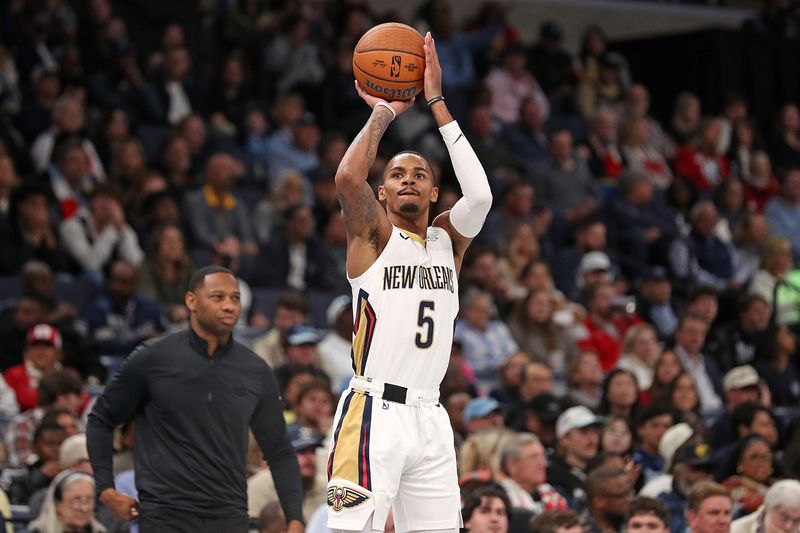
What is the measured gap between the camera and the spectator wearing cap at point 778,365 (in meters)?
12.7

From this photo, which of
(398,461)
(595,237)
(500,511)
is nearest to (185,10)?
(595,237)

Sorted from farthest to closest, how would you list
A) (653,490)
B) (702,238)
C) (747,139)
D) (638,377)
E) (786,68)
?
(786,68) → (747,139) → (702,238) → (638,377) → (653,490)

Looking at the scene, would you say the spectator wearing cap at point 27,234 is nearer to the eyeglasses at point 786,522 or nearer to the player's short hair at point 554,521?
the player's short hair at point 554,521

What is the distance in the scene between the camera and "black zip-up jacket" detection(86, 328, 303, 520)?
6.05m

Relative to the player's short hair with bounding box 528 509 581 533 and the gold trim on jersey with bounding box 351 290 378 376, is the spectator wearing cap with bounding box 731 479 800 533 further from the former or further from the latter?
the gold trim on jersey with bounding box 351 290 378 376

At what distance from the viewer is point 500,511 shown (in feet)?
24.7

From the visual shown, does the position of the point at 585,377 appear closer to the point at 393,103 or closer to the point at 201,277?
the point at 201,277

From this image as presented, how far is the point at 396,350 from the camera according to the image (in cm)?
566

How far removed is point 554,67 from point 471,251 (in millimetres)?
5248

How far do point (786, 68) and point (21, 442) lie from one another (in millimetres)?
13157

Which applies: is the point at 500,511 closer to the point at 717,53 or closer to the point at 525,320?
the point at 525,320

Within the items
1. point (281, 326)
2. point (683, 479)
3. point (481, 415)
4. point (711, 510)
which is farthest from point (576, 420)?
point (281, 326)

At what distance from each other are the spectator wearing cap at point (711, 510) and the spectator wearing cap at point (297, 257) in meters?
5.47

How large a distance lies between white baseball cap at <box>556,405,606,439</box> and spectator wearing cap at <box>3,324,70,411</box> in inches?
142
